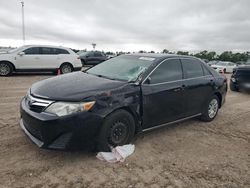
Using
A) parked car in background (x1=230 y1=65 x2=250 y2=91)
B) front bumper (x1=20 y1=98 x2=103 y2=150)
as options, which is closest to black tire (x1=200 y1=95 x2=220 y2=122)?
front bumper (x1=20 y1=98 x2=103 y2=150)

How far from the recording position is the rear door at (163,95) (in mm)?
4109

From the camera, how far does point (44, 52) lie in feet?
41.4

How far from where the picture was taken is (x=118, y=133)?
3.79 metres

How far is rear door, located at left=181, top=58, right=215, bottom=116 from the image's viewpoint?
4965 millimetres

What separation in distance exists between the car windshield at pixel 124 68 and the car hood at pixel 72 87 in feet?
0.93

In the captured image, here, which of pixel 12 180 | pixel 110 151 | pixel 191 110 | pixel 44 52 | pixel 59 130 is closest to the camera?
pixel 12 180

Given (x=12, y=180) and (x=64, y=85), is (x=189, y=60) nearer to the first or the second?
(x=64, y=85)

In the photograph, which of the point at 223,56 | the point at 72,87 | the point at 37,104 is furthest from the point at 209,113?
the point at 223,56

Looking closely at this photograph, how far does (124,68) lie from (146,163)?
1.77m

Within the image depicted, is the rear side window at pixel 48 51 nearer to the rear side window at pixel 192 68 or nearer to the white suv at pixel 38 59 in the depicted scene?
the white suv at pixel 38 59

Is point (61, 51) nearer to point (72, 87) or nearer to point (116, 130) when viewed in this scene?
point (72, 87)

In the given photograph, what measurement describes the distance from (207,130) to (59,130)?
3182mm

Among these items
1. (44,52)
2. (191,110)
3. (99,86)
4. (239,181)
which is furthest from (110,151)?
(44,52)

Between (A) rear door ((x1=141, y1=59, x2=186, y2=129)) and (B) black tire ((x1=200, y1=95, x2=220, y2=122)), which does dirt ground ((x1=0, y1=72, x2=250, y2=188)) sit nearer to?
(A) rear door ((x1=141, y1=59, x2=186, y2=129))
